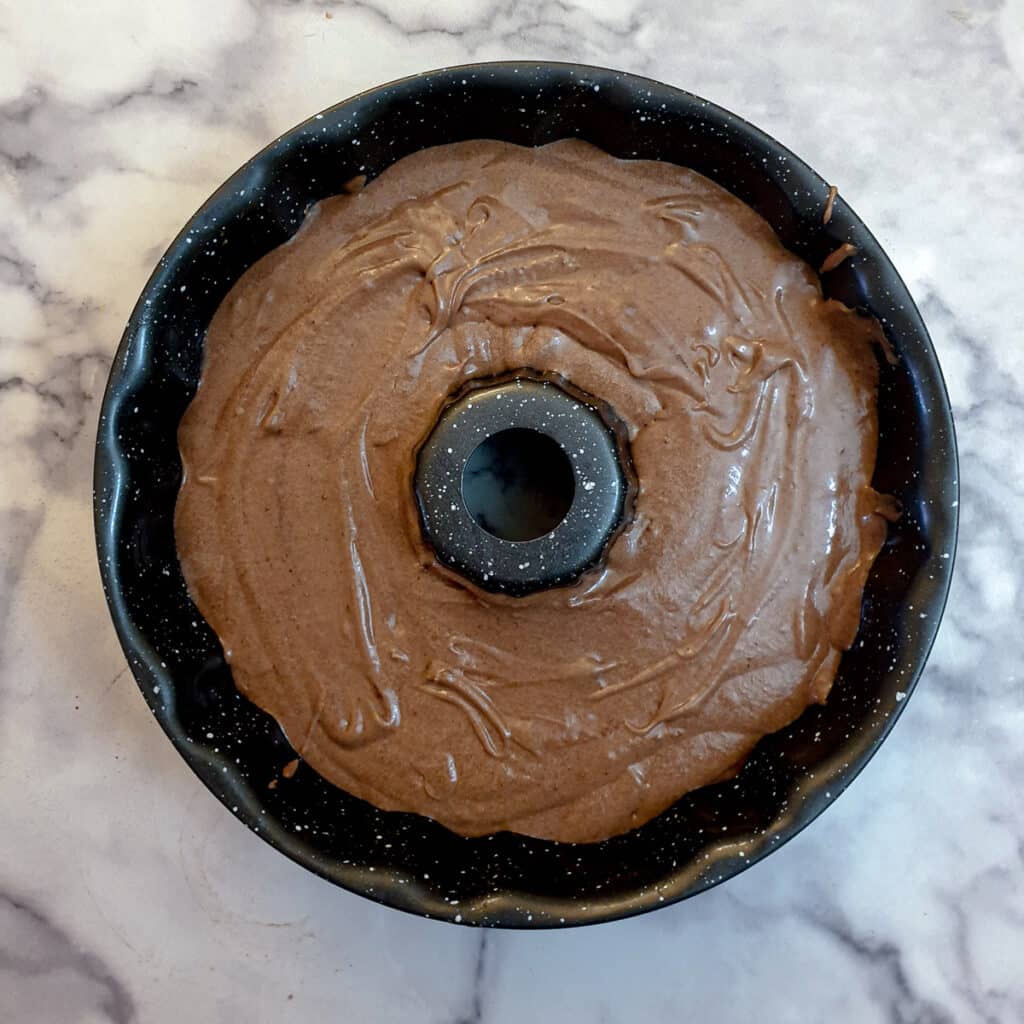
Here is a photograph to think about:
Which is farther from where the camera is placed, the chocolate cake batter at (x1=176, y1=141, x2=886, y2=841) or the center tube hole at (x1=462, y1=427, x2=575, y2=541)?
the center tube hole at (x1=462, y1=427, x2=575, y2=541)

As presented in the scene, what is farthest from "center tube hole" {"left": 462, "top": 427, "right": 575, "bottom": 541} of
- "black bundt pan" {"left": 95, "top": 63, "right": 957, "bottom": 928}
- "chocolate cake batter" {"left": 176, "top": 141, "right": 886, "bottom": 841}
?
"black bundt pan" {"left": 95, "top": 63, "right": 957, "bottom": 928}

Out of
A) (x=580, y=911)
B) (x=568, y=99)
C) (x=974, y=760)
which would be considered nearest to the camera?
(x=580, y=911)

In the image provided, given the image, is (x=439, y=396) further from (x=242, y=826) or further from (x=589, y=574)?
(x=242, y=826)

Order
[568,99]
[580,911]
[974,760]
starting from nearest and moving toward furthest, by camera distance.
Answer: [580,911], [568,99], [974,760]

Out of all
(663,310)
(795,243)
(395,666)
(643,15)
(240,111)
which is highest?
(643,15)

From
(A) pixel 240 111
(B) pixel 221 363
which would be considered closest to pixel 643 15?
(A) pixel 240 111

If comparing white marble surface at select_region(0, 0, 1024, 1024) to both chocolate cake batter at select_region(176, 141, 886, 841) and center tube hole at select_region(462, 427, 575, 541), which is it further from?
center tube hole at select_region(462, 427, 575, 541)

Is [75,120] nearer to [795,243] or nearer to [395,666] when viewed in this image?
[395,666]
